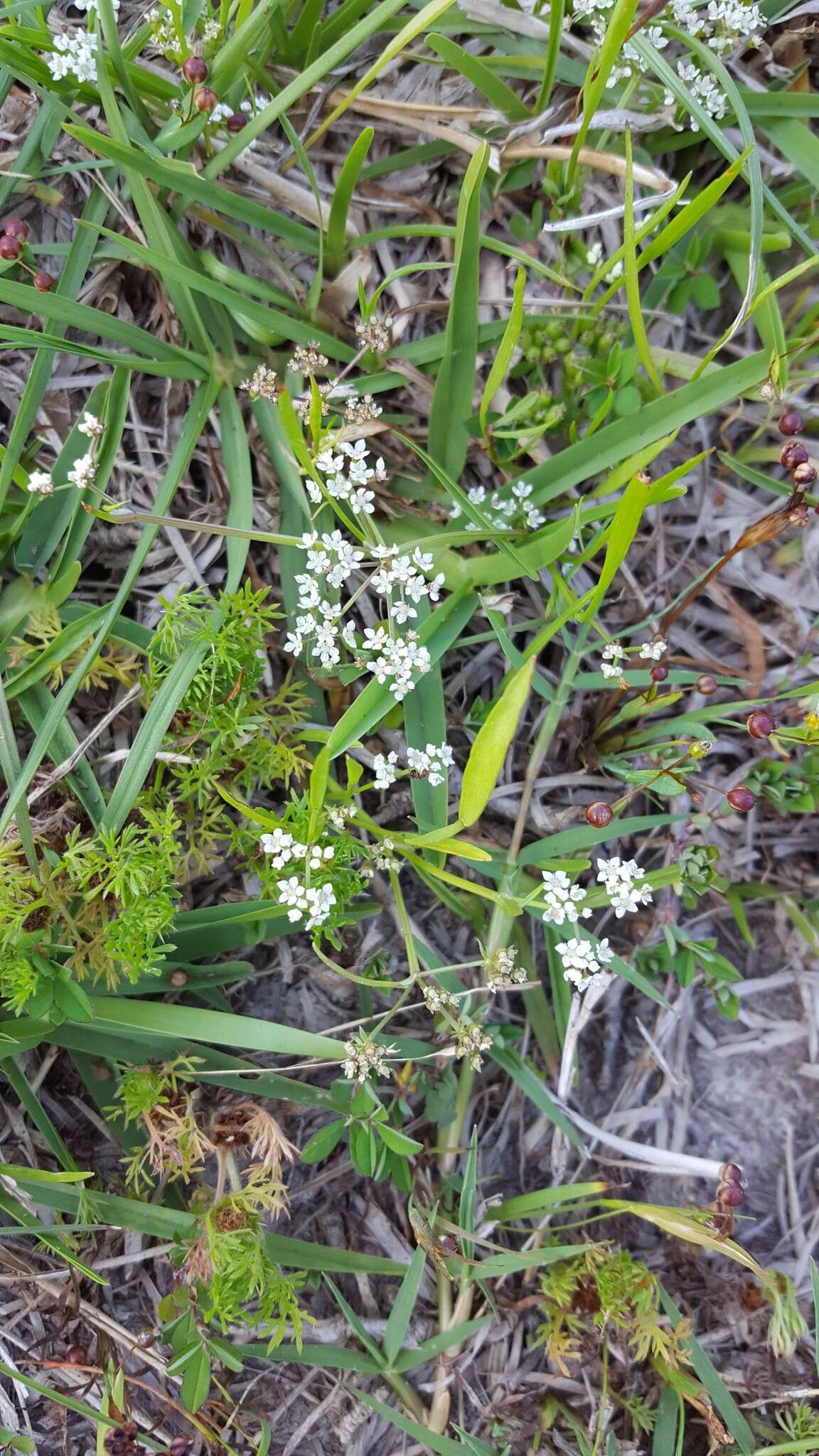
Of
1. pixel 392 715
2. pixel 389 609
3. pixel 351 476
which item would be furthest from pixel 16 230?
pixel 392 715

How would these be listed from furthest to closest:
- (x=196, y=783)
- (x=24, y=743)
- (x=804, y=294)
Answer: (x=804, y=294)
(x=24, y=743)
(x=196, y=783)

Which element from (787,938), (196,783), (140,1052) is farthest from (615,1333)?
(196,783)

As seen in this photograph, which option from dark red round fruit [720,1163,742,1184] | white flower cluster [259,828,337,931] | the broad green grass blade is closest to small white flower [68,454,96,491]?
white flower cluster [259,828,337,931]

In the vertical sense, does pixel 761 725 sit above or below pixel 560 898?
above

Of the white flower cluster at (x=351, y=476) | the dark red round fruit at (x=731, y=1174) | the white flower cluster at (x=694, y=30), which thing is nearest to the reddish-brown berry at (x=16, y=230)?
the white flower cluster at (x=351, y=476)

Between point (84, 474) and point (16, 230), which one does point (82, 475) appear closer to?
point (84, 474)

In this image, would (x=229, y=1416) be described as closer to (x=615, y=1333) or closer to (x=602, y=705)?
(x=615, y=1333)

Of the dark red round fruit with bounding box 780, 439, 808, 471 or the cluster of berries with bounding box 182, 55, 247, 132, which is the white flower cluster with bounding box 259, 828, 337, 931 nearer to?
the dark red round fruit with bounding box 780, 439, 808, 471
